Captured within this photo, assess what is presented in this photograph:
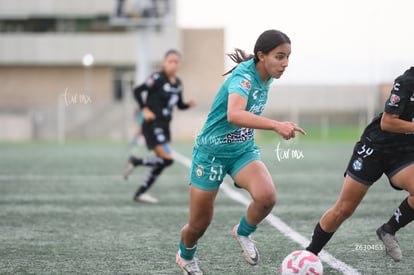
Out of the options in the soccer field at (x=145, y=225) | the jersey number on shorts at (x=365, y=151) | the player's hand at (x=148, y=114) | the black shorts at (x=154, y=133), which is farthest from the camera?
the black shorts at (x=154, y=133)

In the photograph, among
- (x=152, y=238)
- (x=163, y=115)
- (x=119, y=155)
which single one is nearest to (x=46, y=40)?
(x=119, y=155)

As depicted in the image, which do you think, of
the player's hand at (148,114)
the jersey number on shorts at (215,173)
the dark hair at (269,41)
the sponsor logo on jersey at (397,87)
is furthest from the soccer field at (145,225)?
the dark hair at (269,41)

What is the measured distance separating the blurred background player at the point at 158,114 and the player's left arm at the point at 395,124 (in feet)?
17.1

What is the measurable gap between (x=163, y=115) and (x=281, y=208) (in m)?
2.11

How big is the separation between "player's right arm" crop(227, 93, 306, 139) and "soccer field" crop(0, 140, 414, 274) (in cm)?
132

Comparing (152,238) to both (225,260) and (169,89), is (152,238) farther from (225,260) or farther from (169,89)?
(169,89)

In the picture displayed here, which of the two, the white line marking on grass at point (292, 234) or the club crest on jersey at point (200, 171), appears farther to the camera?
the white line marking on grass at point (292, 234)

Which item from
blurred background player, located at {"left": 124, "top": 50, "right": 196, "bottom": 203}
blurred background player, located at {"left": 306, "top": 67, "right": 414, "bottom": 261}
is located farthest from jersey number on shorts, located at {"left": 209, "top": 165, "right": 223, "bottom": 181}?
blurred background player, located at {"left": 124, "top": 50, "right": 196, "bottom": 203}

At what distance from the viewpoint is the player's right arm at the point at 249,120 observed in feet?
15.7

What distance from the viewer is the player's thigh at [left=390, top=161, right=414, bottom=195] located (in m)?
5.71

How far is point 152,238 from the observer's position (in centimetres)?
752

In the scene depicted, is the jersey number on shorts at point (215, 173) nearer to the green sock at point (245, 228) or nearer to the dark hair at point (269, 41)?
the green sock at point (245, 228)

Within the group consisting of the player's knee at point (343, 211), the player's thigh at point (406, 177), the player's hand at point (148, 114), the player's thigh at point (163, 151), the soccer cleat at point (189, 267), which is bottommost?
the player's thigh at point (163, 151)

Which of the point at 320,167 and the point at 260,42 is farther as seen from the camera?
the point at 320,167
